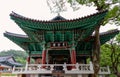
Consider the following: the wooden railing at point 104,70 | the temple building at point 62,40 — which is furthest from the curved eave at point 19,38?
the wooden railing at point 104,70

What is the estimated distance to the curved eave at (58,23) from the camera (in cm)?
1062

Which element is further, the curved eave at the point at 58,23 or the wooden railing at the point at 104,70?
the wooden railing at the point at 104,70

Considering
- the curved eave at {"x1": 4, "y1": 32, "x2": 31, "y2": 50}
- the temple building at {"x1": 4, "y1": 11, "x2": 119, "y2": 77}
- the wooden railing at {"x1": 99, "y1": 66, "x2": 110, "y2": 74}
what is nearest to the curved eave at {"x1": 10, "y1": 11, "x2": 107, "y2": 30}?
the temple building at {"x1": 4, "y1": 11, "x2": 119, "y2": 77}

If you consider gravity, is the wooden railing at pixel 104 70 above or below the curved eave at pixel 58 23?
below

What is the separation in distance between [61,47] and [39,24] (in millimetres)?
2641

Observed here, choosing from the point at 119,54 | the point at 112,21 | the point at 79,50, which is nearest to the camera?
the point at 112,21

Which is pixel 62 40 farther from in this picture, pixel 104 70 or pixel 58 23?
pixel 104 70

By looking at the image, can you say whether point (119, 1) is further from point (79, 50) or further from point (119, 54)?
point (119, 54)

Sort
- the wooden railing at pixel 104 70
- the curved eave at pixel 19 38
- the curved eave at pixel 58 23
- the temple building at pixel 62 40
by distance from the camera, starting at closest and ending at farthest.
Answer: the curved eave at pixel 58 23 < the temple building at pixel 62 40 < the wooden railing at pixel 104 70 < the curved eave at pixel 19 38

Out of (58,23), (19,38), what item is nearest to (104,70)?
(58,23)

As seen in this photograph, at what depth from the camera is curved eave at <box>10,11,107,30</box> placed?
1062 cm

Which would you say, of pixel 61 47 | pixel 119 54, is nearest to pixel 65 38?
pixel 61 47

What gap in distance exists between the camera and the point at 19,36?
14.6 m

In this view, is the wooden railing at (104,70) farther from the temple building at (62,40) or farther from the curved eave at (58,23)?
the curved eave at (58,23)
